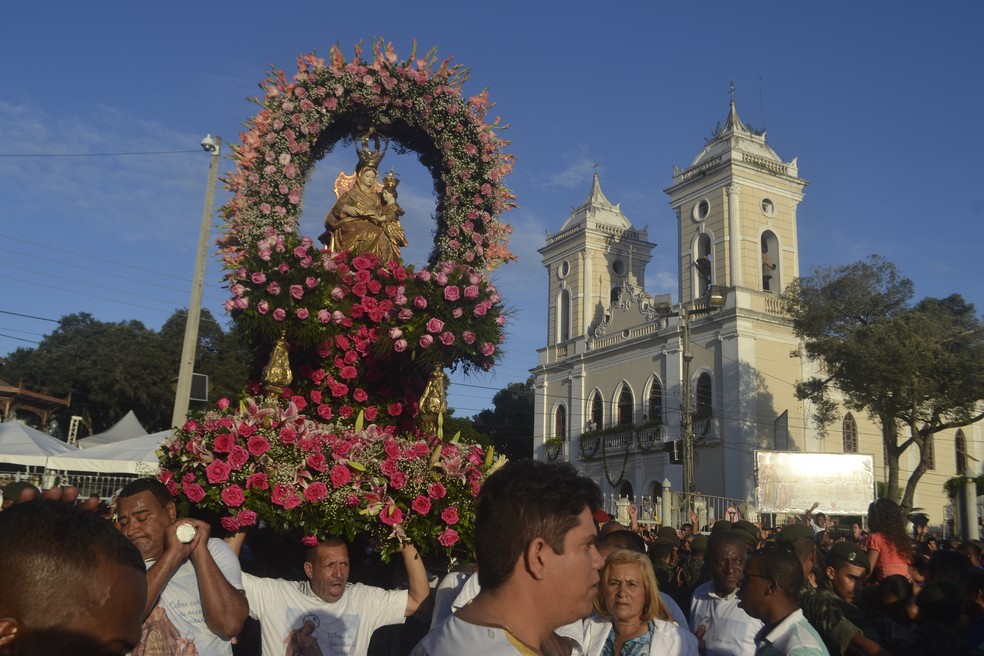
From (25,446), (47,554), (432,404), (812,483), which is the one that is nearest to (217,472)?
(432,404)

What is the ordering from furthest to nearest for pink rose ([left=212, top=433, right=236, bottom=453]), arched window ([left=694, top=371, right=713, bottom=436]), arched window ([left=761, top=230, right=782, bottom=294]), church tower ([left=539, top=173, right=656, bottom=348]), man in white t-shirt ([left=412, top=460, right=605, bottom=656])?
church tower ([left=539, top=173, right=656, bottom=348])
arched window ([left=761, top=230, right=782, bottom=294])
arched window ([left=694, top=371, right=713, bottom=436])
pink rose ([left=212, top=433, right=236, bottom=453])
man in white t-shirt ([left=412, top=460, right=605, bottom=656])

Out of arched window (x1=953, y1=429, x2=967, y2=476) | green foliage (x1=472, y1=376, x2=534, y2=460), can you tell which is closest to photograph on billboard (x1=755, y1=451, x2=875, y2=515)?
arched window (x1=953, y1=429, x2=967, y2=476)

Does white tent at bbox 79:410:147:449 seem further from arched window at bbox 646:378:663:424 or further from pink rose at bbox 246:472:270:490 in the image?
arched window at bbox 646:378:663:424

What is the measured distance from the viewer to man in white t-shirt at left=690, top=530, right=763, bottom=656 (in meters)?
4.82

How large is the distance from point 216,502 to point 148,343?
132 ft

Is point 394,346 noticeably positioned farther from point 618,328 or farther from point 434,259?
point 618,328

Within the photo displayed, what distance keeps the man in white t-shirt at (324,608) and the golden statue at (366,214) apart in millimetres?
2624

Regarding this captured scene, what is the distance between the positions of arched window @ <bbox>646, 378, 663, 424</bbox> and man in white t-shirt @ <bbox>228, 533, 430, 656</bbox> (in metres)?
30.2

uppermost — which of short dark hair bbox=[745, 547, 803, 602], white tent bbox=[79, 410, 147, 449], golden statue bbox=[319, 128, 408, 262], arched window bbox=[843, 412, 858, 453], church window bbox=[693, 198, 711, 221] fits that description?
church window bbox=[693, 198, 711, 221]

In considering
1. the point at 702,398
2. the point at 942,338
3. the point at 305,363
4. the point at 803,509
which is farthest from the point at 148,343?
the point at 305,363

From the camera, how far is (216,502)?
4758 mm

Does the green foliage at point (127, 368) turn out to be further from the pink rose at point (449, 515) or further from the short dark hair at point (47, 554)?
the short dark hair at point (47, 554)

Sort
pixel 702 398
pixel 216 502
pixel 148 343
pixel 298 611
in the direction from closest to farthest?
pixel 298 611 → pixel 216 502 → pixel 702 398 → pixel 148 343

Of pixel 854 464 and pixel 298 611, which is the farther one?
pixel 854 464
